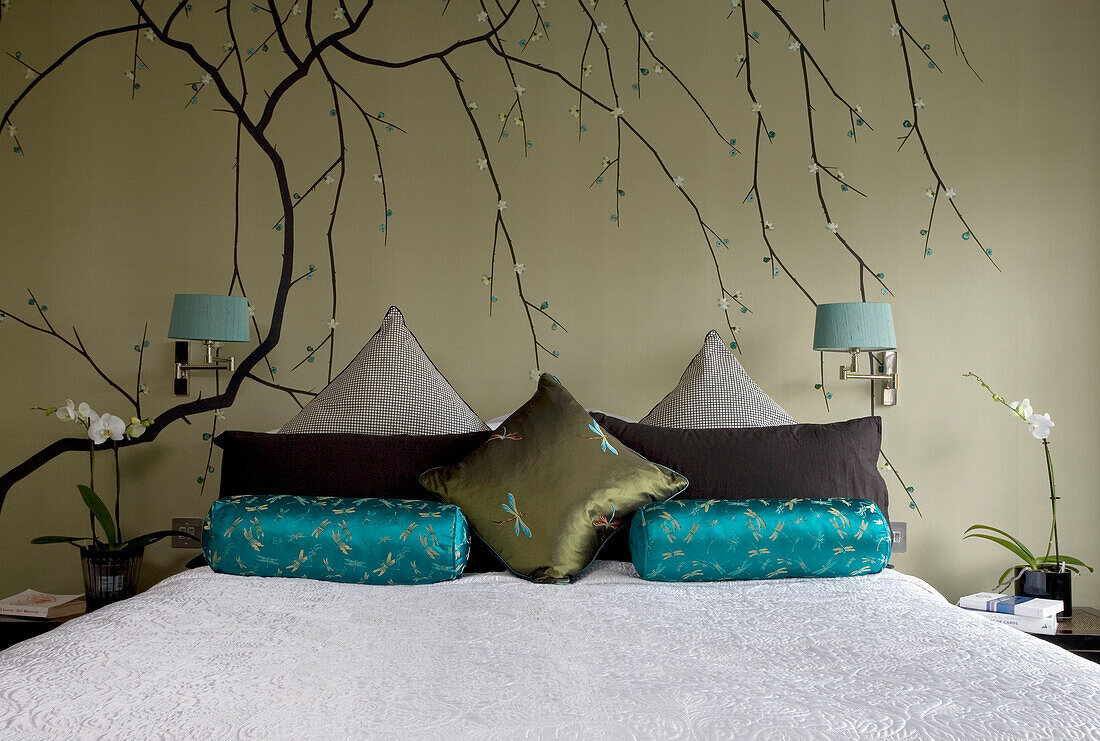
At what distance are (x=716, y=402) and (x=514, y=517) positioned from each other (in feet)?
2.50

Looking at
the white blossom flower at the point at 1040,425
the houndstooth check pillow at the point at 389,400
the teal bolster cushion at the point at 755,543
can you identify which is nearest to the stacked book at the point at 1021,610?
the white blossom flower at the point at 1040,425

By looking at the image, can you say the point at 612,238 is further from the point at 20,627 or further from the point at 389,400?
the point at 20,627

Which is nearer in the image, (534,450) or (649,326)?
(534,450)

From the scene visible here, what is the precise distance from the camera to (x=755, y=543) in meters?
1.76

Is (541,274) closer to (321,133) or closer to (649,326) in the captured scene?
(649,326)

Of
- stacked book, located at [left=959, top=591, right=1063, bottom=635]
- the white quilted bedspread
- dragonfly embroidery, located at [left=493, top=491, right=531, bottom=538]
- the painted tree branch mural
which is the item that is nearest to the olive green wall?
the painted tree branch mural

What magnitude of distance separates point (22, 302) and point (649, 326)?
2.14m

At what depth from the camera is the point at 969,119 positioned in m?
2.77

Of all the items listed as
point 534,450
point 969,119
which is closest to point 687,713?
point 534,450

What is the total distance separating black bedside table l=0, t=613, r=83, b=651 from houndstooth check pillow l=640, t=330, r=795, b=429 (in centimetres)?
179

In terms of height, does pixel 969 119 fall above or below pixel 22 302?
above

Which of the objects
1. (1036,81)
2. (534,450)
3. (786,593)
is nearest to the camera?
(786,593)

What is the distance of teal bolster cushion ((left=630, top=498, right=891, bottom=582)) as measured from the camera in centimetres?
176

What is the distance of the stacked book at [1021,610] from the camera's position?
2.21 m
